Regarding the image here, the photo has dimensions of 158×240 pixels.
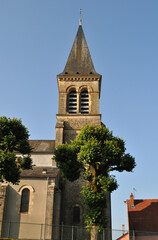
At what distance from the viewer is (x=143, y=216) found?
90.3 feet

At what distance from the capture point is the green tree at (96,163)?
1959 cm

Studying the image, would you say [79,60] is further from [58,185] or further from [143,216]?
[143,216]

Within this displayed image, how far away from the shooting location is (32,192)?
83.6ft

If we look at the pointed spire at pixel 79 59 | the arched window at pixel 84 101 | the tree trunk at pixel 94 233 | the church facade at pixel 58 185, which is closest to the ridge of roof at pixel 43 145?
the church facade at pixel 58 185

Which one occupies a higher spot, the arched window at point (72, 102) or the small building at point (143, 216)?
the arched window at point (72, 102)

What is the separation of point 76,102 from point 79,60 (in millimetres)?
7184

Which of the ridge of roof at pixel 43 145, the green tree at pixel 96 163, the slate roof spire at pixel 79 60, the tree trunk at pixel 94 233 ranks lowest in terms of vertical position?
the tree trunk at pixel 94 233

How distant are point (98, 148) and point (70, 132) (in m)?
10.7

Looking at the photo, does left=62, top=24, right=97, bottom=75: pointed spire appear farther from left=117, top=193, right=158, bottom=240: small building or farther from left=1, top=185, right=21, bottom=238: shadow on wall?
left=1, top=185, right=21, bottom=238: shadow on wall

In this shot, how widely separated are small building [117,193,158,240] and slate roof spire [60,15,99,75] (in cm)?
1743

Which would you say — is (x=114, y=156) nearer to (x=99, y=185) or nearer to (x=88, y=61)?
(x=99, y=185)

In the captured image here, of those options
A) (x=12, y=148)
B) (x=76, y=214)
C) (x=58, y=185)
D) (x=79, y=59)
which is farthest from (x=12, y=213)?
→ (x=79, y=59)

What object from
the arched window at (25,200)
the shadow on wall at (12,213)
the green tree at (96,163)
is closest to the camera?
the green tree at (96,163)

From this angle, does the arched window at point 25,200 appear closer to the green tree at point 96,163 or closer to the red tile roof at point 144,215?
the green tree at point 96,163
